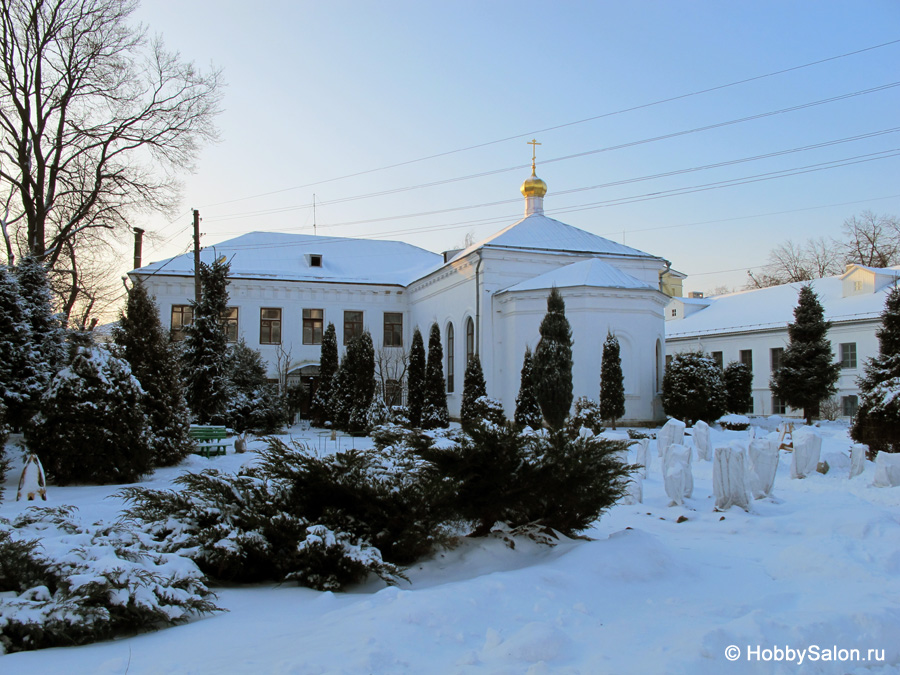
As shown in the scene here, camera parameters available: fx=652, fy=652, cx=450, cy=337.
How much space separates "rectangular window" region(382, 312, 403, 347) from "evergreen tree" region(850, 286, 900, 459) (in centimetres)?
2105

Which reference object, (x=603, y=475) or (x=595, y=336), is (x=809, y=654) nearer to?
(x=603, y=475)

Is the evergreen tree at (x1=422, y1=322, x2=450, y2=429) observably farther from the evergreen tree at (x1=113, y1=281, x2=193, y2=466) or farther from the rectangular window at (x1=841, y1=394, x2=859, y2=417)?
the rectangular window at (x1=841, y1=394, x2=859, y2=417)

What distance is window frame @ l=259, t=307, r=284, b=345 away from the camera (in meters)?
30.2

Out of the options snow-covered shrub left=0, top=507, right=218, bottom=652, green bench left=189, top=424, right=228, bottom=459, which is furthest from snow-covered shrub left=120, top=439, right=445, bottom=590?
green bench left=189, top=424, right=228, bottom=459

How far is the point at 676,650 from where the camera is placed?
3.52 m

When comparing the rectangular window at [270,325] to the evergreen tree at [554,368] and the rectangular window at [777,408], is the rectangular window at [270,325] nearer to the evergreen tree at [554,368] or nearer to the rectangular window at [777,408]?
the evergreen tree at [554,368]

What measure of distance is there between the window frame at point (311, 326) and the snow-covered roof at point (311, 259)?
5.11 ft

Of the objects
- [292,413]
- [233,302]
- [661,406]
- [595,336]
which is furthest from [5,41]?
[661,406]

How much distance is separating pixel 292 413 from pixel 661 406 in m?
14.5

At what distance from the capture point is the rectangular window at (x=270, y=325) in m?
30.3

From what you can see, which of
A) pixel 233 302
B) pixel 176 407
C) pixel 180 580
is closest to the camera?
pixel 180 580

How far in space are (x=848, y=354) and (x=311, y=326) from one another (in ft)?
77.8

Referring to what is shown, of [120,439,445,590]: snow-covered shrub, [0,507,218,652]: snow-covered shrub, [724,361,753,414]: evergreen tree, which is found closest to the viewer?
[0,507,218,652]: snow-covered shrub

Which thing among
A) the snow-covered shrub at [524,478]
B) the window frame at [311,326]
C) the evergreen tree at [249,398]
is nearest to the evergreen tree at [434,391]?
the evergreen tree at [249,398]
